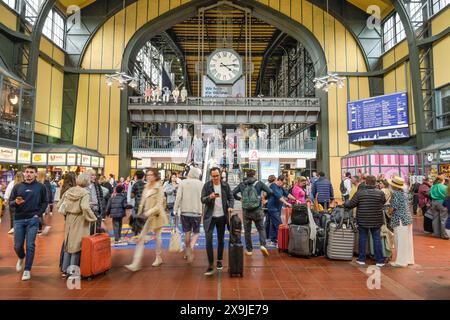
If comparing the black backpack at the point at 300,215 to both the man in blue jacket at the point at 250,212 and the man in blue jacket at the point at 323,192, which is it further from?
the man in blue jacket at the point at 323,192

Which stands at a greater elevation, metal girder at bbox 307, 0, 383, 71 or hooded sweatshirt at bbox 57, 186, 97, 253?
metal girder at bbox 307, 0, 383, 71

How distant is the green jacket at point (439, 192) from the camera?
332 inches

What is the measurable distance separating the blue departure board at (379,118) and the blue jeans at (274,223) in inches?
648

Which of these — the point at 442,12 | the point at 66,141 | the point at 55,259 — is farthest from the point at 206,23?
the point at 55,259

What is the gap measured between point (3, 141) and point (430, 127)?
22947 millimetres

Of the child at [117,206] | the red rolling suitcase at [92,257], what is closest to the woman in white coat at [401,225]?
the red rolling suitcase at [92,257]

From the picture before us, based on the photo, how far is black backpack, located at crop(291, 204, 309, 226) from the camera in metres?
6.20

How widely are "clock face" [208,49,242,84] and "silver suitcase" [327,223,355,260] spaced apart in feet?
67.9

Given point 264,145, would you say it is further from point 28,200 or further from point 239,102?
point 28,200

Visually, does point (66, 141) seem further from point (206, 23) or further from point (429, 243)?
point (429, 243)

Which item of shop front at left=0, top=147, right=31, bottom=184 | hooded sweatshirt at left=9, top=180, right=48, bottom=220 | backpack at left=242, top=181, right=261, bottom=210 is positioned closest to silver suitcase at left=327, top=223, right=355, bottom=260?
backpack at left=242, top=181, right=261, bottom=210

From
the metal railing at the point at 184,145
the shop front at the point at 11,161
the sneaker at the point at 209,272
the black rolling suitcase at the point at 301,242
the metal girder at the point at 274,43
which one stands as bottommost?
the sneaker at the point at 209,272

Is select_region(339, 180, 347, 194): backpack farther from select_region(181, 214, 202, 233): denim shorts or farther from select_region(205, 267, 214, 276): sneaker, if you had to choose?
select_region(205, 267, 214, 276): sneaker

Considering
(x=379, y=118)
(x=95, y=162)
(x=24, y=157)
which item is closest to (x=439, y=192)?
(x=379, y=118)
